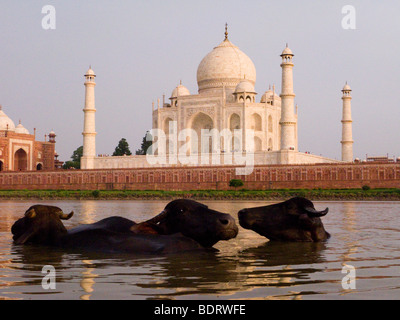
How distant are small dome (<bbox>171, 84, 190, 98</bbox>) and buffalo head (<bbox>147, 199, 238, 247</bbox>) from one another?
43260mm

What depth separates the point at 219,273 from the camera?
4070mm

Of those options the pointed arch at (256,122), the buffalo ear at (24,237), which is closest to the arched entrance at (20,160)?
the pointed arch at (256,122)

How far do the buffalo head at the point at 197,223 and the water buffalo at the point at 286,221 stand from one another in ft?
2.66

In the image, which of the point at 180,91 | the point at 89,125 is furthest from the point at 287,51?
the point at 89,125

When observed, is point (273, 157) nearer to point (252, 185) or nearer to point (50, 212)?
point (252, 185)

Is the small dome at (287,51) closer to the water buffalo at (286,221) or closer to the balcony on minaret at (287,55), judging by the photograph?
the balcony on minaret at (287,55)

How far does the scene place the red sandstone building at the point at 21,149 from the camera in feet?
159

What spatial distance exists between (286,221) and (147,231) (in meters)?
1.54

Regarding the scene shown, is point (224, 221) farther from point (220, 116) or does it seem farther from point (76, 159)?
point (76, 159)

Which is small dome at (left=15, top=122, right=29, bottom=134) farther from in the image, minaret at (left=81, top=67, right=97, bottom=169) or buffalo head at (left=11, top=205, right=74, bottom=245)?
buffalo head at (left=11, top=205, right=74, bottom=245)

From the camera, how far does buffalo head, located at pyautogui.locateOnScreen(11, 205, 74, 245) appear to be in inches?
223

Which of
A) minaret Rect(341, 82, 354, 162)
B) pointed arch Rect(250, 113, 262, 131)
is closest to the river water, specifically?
minaret Rect(341, 82, 354, 162)
